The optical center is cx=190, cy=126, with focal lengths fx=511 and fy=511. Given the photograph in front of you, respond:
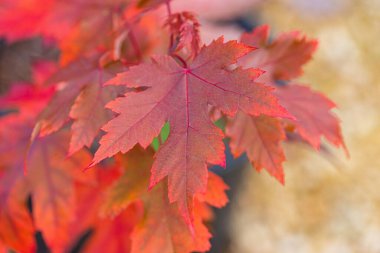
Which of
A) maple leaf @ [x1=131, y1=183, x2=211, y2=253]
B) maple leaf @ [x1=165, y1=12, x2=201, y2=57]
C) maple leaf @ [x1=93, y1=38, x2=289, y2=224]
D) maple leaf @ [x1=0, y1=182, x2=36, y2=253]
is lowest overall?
maple leaf @ [x1=0, y1=182, x2=36, y2=253]

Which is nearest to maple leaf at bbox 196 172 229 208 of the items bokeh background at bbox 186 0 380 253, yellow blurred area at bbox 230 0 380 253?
bokeh background at bbox 186 0 380 253

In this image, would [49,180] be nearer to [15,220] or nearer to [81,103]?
[15,220]

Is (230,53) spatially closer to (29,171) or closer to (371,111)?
(29,171)

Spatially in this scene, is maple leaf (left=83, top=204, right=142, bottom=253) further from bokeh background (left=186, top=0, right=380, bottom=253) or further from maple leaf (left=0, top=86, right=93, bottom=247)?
bokeh background (left=186, top=0, right=380, bottom=253)

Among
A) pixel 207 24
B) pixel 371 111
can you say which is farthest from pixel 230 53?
pixel 371 111

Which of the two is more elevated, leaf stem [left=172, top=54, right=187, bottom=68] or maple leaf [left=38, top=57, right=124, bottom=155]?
leaf stem [left=172, top=54, right=187, bottom=68]
